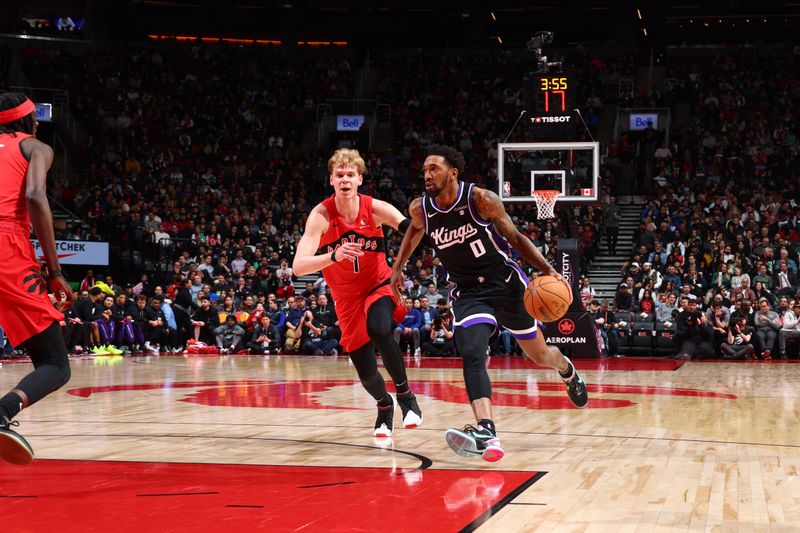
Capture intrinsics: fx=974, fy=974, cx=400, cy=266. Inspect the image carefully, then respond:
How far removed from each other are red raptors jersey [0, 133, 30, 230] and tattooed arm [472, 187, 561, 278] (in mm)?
2710

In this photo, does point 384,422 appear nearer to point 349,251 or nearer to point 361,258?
point 361,258

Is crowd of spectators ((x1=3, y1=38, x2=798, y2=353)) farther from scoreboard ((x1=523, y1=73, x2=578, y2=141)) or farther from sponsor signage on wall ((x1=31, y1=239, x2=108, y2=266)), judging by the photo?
scoreboard ((x1=523, y1=73, x2=578, y2=141))

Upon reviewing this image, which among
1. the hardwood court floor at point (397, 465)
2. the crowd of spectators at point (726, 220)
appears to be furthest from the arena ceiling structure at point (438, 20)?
the hardwood court floor at point (397, 465)

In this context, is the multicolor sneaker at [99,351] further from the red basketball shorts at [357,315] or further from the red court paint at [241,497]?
the red court paint at [241,497]

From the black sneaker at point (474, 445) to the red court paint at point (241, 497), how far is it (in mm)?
124

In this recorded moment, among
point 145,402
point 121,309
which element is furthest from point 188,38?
point 145,402

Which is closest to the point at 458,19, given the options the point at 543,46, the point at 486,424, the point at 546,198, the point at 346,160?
the point at 543,46

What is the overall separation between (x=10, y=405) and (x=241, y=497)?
1.24 metres

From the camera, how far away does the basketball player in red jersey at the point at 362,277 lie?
677 centimetres

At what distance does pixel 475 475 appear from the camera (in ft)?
17.6

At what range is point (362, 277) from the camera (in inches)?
272

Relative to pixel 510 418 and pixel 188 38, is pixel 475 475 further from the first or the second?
pixel 188 38

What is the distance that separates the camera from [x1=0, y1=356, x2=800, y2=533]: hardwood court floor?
14.1ft

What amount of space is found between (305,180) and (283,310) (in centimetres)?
951
